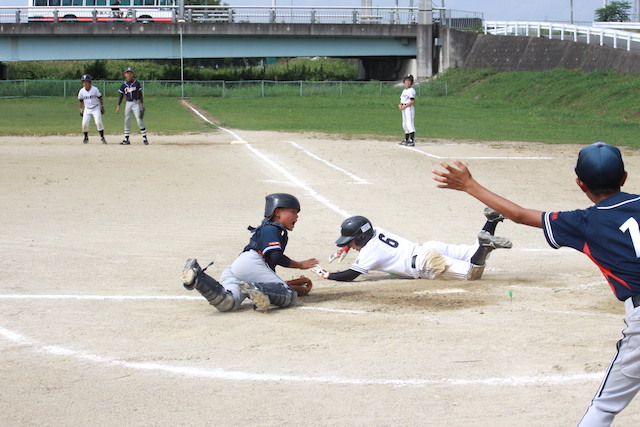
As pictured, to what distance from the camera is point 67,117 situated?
110ft

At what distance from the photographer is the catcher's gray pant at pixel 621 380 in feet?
12.6

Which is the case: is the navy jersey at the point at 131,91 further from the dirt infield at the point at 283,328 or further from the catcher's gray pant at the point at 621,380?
the catcher's gray pant at the point at 621,380

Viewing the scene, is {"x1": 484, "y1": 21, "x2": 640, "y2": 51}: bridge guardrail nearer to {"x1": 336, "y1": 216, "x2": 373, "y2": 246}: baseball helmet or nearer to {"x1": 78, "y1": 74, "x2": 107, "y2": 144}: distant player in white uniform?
{"x1": 78, "y1": 74, "x2": 107, "y2": 144}: distant player in white uniform

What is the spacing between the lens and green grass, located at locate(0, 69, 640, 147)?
27.3 m

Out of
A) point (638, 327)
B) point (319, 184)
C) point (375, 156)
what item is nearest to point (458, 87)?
point (375, 156)

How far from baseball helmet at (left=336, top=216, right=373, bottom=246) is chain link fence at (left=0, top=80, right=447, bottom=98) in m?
39.2

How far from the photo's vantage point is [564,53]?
45.0 meters

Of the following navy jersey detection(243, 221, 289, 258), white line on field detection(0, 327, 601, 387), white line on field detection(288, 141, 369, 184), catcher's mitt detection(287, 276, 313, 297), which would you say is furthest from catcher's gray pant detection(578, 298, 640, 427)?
white line on field detection(288, 141, 369, 184)

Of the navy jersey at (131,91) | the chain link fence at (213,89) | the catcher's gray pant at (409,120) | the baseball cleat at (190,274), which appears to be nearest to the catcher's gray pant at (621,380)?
the baseball cleat at (190,274)

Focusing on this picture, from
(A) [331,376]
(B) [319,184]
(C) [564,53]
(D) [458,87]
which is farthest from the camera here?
(D) [458,87]

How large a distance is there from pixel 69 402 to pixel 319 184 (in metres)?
11.1

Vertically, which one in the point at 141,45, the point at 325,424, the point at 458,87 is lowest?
the point at 325,424

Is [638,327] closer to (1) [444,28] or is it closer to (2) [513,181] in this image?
(2) [513,181]

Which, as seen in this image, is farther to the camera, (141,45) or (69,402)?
(141,45)
